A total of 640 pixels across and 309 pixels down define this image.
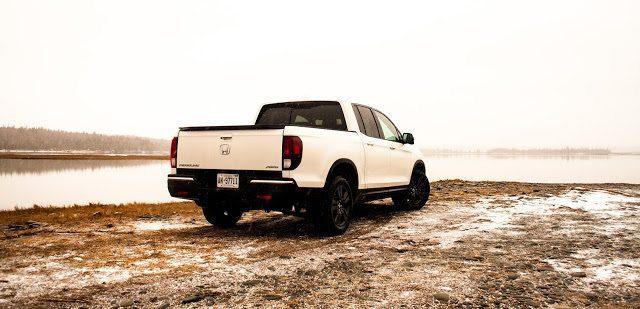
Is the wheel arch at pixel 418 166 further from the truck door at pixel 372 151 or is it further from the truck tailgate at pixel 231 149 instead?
the truck tailgate at pixel 231 149

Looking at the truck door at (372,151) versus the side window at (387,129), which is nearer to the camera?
the truck door at (372,151)

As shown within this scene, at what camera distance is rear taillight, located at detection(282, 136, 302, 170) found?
534cm

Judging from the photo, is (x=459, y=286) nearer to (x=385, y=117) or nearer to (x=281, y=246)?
(x=281, y=246)

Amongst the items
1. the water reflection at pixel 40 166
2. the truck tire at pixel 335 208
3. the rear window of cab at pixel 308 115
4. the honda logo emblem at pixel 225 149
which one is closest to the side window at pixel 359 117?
the rear window of cab at pixel 308 115

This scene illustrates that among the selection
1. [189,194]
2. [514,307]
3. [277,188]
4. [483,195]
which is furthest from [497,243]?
[483,195]

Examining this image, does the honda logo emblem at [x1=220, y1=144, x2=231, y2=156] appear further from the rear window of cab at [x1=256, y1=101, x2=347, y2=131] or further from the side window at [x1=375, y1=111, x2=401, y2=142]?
the side window at [x1=375, y1=111, x2=401, y2=142]

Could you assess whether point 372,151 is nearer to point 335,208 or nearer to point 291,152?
point 335,208

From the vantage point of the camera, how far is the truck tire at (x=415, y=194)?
9.15m

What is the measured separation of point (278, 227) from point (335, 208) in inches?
58.8

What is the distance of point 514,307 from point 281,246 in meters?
3.04

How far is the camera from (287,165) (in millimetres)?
5383

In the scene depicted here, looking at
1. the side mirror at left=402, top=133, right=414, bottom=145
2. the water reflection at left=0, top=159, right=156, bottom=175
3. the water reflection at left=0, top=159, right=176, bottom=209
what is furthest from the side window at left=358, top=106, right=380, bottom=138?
the water reflection at left=0, top=159, right=156, bottom=175

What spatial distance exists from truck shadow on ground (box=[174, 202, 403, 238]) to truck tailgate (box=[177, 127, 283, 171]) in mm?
1211

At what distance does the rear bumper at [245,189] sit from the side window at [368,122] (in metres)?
Result: 2.28
